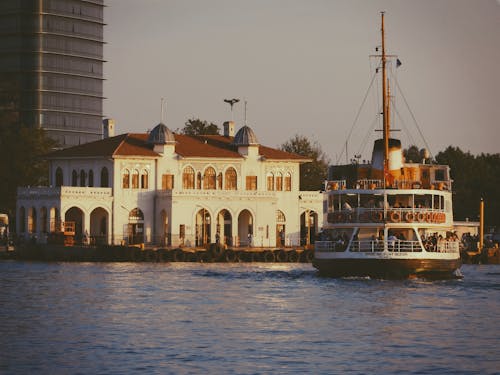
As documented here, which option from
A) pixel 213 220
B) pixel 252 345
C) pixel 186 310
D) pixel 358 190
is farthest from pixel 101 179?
pixel 252 345

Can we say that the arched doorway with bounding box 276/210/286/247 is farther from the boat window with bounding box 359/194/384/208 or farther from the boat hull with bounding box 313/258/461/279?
the boat hull with bounding box 313/258/461/279

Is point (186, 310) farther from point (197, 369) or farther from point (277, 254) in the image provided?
point (277, 254)

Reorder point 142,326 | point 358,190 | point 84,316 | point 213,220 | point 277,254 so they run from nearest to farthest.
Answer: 1. point 142,326
2. point 84,316
3. point 358,190
4. point 277,254
5. point 213,220

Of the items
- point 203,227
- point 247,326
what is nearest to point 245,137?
point 203,227

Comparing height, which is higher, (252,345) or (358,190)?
(358,190)

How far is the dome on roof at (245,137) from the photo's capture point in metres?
128

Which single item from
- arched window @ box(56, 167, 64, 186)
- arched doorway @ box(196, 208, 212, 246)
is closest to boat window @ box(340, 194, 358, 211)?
arched doorway @ box(196, 208, 212, 246)

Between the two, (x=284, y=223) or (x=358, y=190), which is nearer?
(x=358, y=190)

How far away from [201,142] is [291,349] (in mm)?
85374

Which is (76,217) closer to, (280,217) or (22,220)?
(22,220)

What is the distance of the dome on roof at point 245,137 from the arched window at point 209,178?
398cm

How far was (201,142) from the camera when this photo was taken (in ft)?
428

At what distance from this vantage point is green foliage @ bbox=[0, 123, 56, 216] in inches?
A: 5389

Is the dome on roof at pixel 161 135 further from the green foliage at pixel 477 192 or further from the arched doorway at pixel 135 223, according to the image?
the green foliage at pixel 477 192
